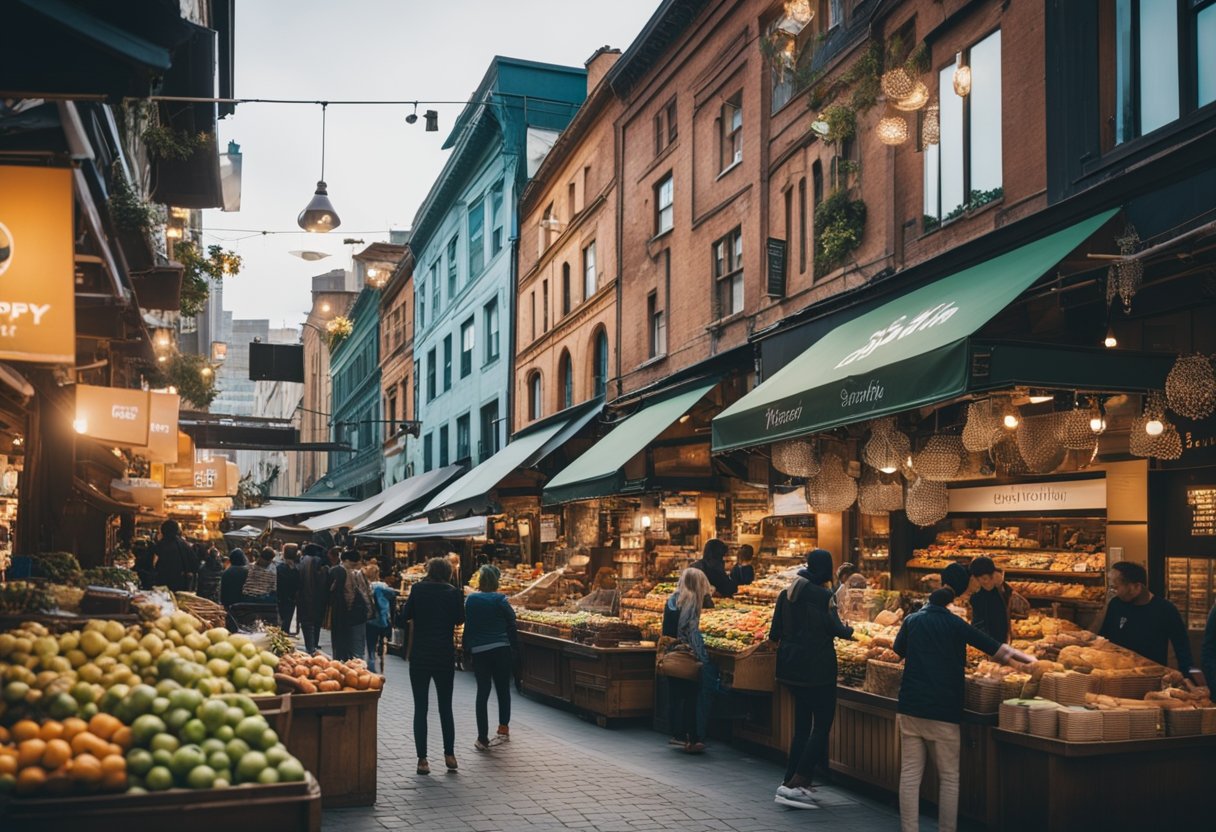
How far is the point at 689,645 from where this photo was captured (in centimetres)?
1233

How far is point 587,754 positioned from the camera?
11961mm

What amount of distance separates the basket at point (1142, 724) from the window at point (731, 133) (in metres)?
12.6

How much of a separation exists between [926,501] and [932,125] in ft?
14.3

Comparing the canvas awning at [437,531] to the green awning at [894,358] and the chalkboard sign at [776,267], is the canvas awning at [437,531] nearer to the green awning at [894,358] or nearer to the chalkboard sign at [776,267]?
the chalkboard sign at [776,267]

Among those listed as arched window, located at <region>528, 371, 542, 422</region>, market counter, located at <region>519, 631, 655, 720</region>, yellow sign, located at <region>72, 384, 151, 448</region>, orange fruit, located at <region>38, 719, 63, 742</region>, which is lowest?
market counter, located at <region>519, 631, 655, 720</region>

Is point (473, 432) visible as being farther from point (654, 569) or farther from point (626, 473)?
point (626, 473)

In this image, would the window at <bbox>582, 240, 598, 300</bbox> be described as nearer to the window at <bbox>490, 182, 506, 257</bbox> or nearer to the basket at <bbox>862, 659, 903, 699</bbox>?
the window at <bbox>490, 182, 506, 257</bbox>

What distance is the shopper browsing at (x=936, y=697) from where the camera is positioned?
8359 millimetres

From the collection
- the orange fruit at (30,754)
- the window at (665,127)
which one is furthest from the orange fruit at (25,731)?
the window at (665,127)

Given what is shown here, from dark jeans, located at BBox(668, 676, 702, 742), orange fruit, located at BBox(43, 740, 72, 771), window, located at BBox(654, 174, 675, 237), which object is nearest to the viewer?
orange fruit, located at BBox(43, 740, 72, 771)

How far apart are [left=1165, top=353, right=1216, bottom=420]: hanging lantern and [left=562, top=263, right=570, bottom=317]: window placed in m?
19.5

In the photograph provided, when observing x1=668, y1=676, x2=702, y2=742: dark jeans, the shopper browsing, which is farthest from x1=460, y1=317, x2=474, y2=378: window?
the shopper browsing

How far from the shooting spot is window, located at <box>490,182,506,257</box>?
3432cm

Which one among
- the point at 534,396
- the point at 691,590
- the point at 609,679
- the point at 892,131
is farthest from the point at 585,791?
the point at 534,396
